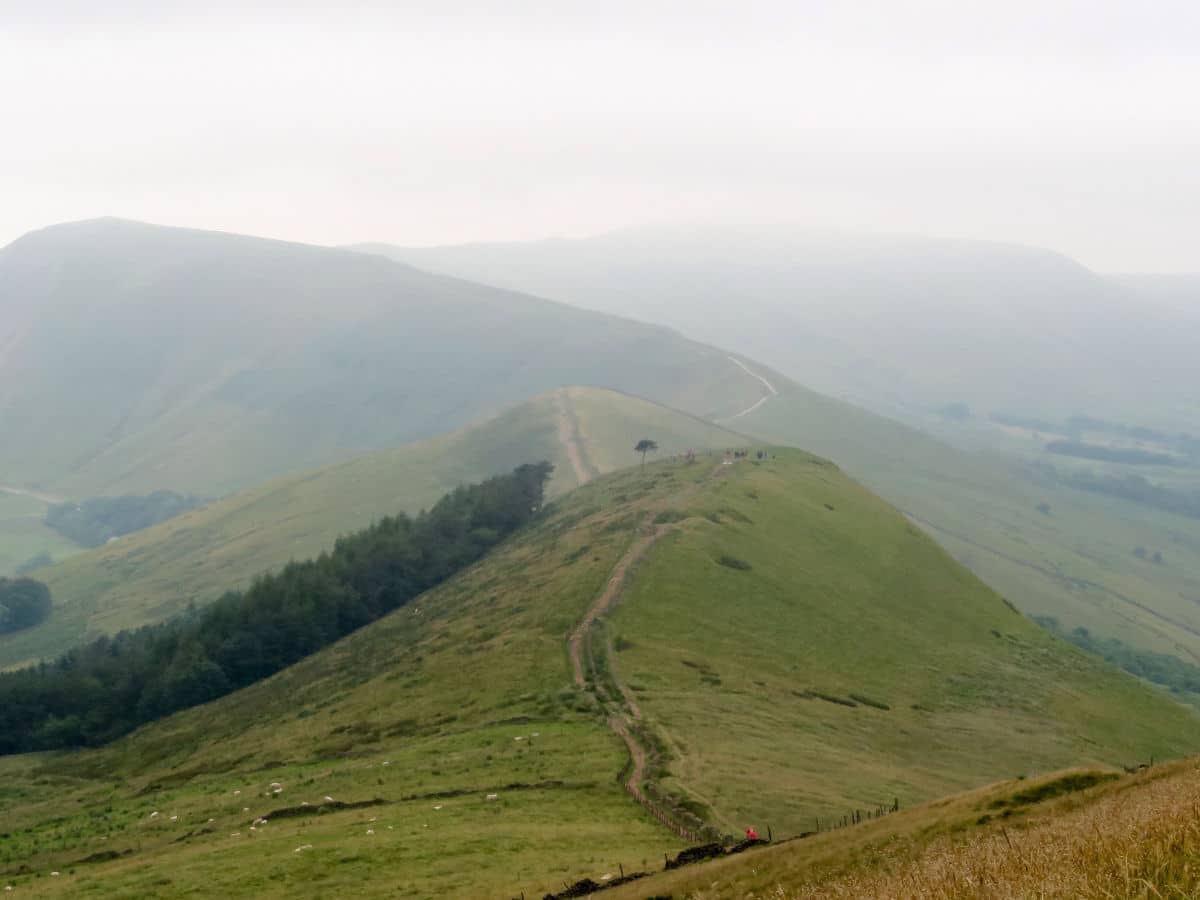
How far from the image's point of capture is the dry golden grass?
14.5 metres

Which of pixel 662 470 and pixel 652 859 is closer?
pixel 652 859

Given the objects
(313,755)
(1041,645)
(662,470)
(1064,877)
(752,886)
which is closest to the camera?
(1064,877)

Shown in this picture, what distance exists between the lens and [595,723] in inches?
2456

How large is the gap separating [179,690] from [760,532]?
70.3 m

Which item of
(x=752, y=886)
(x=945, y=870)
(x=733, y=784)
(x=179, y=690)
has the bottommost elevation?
(x=179, y=690)

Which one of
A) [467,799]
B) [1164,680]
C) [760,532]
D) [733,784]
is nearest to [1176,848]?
[733,784]

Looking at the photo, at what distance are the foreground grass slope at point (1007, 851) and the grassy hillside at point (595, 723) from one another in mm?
9456

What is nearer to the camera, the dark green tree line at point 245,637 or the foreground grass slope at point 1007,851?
the foreground grass slope at point 1007,851

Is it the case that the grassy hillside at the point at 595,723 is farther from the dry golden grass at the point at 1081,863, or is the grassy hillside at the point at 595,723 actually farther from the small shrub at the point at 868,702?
the dry golden grass at the point at 1081,863

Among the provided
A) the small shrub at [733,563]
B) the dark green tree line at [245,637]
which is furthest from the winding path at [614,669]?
the dark green tree line at [245,637]

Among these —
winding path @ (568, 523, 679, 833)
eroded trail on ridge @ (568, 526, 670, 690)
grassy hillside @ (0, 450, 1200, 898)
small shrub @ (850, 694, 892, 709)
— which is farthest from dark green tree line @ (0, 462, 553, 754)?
small shrub @ (850, 694, 892, 709)

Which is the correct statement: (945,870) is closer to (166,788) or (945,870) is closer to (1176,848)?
(1176,848)

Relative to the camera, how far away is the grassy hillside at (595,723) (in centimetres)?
4606

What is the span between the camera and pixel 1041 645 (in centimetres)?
10612
